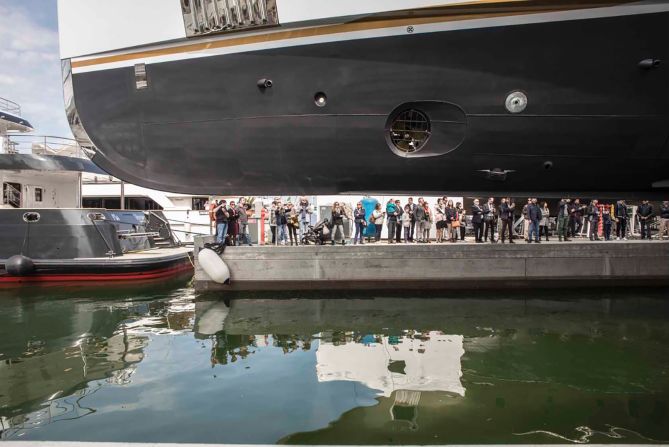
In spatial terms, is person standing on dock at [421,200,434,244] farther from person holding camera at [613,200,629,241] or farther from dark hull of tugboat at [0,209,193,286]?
dark hull of tugboat at [0,209,193,286]

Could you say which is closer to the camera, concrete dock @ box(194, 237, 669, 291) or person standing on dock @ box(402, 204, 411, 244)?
concrete dock @ box(194, 237, 669, 291)

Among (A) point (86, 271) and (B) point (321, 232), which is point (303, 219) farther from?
(A) point (86, 271)

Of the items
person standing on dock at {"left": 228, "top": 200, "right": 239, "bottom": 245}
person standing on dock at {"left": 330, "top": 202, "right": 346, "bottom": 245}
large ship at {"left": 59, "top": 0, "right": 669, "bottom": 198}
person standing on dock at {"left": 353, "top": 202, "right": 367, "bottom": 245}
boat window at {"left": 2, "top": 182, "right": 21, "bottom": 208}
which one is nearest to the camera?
large ship at {"left": 59, "top": 0, "right": 669, "bottom": 198}

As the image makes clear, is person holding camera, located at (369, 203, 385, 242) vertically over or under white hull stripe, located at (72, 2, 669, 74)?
under

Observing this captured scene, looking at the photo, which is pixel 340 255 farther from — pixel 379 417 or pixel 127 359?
pixel 379 417

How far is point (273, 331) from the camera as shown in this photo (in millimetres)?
7465

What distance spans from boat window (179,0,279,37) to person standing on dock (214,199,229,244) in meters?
4.75

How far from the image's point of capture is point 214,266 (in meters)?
9.84

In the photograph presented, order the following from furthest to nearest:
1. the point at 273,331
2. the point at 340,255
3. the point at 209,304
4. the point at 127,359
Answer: the point at 340,255
the point at 209,304
the point at 273,331
the point at 127,359

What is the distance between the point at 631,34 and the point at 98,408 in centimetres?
718

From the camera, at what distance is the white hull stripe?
18.2 feet

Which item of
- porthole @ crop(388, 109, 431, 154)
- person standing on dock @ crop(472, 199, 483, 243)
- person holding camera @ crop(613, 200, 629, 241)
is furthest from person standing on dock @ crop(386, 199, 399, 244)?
person holding camera @ crop(613, 200, 629, 241)

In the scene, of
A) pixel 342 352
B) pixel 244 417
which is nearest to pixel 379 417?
pixel 244 417

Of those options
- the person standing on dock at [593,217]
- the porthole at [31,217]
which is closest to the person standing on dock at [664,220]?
the person standing on dock at [593,217]
